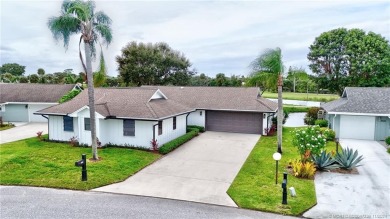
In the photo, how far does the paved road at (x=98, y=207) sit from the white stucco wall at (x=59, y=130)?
832cm

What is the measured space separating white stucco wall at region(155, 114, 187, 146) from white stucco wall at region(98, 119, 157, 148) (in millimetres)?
616

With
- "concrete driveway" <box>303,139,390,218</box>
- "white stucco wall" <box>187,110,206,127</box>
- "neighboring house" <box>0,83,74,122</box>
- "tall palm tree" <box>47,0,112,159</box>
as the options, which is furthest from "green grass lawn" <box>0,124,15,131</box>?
"concrete driveway" <box>303,139,390,218</box>

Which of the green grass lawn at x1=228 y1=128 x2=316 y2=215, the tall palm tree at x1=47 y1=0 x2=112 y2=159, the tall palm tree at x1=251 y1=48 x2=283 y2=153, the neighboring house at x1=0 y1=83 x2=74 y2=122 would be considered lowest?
the green grass lawn at x1=228 y1=128 x2=316 y2=215

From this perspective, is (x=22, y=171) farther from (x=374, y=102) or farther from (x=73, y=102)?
(x=374, y=102)

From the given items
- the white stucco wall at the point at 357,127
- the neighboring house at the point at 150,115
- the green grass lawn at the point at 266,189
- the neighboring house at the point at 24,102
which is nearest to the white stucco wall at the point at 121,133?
the neighboring house at the point at 150,115

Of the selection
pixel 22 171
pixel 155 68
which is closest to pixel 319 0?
pixel 22 171

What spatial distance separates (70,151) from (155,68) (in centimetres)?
3495

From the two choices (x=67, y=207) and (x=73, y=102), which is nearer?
(x=67, y=207)

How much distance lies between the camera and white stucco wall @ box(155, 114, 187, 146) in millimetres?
18250

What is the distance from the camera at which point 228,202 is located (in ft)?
33.3

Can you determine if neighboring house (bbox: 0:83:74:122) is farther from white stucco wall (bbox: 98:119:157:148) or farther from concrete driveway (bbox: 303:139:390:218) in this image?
concrete driveway (bbox: 303:139:390:218)

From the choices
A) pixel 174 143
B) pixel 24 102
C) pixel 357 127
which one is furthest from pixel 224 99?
pixel 24 102

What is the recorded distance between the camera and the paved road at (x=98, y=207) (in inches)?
353

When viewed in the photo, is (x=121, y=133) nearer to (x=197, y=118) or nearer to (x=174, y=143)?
(x=174, y=143)
